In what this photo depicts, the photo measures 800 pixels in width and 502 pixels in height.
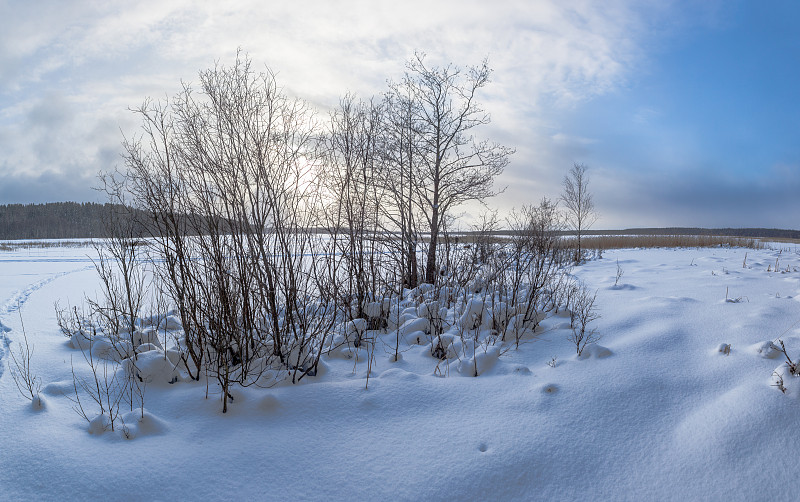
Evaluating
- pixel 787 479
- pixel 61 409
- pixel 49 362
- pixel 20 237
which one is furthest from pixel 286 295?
pixel 20 237

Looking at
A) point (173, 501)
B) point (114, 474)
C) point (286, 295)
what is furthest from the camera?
point (286, 295)

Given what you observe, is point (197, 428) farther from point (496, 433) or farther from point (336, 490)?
point (496, 433)

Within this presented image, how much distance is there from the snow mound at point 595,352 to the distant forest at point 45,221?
A: 87476 mm

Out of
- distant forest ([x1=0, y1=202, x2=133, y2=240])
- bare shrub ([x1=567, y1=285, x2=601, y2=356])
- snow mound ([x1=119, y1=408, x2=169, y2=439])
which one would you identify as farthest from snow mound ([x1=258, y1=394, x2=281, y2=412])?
distant forest ([x1=0, y1=202, x2=133, y2=240])

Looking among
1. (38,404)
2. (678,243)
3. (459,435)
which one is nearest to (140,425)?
(38,404)

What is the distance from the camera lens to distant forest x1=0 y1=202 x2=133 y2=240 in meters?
76.0

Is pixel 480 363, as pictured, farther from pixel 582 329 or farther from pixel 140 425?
pixel 140 425

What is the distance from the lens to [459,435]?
2.64 metres

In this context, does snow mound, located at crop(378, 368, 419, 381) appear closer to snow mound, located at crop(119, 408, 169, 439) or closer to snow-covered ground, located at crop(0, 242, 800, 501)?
snow-covered ground, located at crop(0, 242, 800, 501)

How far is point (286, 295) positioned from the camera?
4.04 m

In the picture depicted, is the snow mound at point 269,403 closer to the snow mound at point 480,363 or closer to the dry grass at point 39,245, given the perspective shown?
the snow mound at point 480,363

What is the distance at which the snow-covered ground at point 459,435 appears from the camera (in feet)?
7.25

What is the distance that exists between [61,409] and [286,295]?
1855 mm

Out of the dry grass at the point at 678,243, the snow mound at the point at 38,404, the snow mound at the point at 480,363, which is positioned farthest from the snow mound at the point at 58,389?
the dry grass at the point at 678,243
